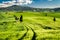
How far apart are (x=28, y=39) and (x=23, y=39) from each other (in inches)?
89.3

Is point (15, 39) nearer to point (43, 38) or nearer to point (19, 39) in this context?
point (19, 39)

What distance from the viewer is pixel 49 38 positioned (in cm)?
7388

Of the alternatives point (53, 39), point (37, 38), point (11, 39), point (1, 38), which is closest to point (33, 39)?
point (37, 38)

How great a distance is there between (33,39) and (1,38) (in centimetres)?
1844

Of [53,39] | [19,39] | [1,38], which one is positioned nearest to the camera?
[53,39]

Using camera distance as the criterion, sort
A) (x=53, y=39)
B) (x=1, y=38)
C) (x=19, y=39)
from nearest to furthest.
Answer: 1. (x=53, y=39)
2. (x=19, y=39)
3. (x=1, y=38)

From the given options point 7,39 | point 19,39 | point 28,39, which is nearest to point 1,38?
point 7,39

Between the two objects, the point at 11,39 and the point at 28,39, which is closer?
the point at 28,39

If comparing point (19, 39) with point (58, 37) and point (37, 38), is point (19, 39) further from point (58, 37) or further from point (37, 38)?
point (58, 37)

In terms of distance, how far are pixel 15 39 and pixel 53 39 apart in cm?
1670

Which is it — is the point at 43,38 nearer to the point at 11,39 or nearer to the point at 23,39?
the point at 23,39

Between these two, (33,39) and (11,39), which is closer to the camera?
(33,39)

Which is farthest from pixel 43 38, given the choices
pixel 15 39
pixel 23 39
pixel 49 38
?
pixel 15 39

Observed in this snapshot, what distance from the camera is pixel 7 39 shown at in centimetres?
8400
